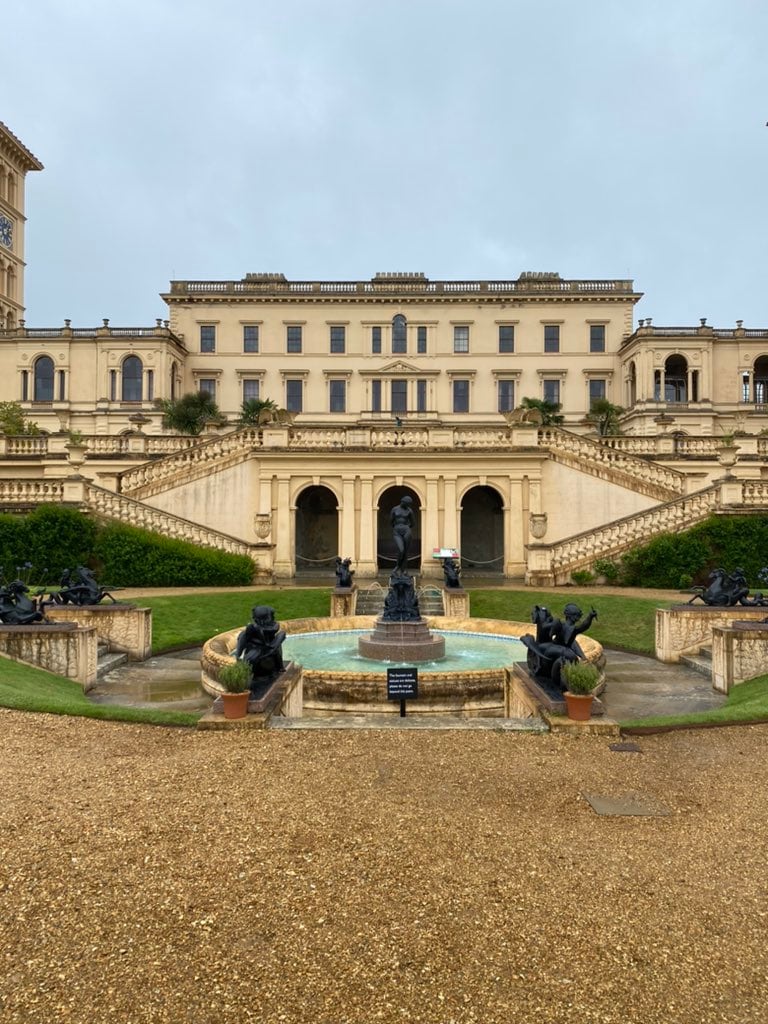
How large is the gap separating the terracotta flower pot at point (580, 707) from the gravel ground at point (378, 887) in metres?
0.78

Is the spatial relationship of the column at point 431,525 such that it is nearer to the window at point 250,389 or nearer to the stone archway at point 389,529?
the stone archway at point 389,529

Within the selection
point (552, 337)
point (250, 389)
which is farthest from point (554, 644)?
point (552, 337)

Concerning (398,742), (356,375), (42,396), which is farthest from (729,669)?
(42,396)

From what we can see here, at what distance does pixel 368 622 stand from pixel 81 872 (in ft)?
43.3

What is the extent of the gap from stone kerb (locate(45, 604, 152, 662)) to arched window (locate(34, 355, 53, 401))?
157 ft

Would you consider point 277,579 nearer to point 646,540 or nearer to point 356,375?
point 646,540

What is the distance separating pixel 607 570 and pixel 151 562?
15.8m

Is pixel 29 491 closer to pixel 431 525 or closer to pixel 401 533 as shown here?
pixel 431 525

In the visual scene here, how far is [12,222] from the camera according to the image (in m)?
71.9

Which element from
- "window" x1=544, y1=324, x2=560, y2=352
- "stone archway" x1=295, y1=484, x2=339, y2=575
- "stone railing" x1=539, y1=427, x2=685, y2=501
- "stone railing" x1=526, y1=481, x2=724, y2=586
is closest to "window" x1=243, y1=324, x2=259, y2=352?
"window" x1=544, y1=324, x2=560, y2=352

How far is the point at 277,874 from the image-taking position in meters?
5.02

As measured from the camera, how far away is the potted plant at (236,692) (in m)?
8.67

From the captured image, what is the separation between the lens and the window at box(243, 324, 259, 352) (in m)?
60.0

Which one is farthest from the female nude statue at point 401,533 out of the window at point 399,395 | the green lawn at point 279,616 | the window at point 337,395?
the window at point 337,395
